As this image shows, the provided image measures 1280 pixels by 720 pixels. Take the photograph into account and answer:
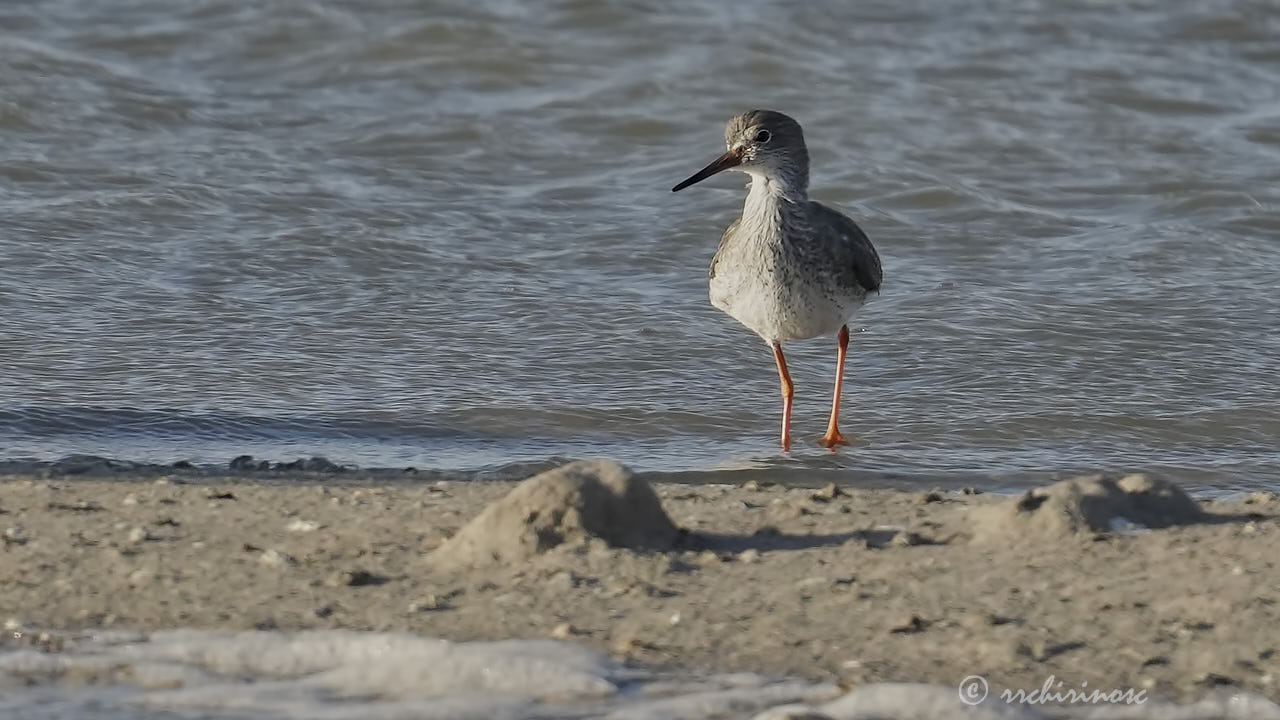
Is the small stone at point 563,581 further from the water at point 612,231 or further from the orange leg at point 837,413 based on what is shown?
the orange leg at point 837,413

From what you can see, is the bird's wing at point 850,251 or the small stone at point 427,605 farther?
the bird's wing at point 850,251

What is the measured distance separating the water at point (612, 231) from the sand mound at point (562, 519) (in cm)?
194

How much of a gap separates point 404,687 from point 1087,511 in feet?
7.05

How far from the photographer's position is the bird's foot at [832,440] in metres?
7.86

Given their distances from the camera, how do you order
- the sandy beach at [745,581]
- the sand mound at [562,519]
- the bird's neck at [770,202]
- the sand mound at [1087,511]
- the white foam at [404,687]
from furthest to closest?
1. the bird's neck at [770,202]
2. the sand mound at [1087,511]
3. the sand mound at [562,519]
4. the sandy beach at [745,581]
5. the white foam at [404,687]

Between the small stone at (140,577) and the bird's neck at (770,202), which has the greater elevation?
the bird's neck at (770,202)

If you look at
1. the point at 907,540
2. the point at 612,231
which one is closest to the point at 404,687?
the point at 907,540

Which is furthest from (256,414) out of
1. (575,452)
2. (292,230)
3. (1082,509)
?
(1082,509)

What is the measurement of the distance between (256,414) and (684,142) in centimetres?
584

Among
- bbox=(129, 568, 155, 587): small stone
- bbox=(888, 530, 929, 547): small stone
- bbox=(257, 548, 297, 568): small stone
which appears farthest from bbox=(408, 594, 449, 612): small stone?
bbox=(888, 530, 929, 547): small stone

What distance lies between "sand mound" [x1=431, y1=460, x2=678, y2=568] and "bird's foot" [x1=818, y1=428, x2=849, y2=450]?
2609mm

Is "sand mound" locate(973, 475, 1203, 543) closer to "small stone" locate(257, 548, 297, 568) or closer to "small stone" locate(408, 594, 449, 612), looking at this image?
"small stone" locate(408, 594, 449, 612)

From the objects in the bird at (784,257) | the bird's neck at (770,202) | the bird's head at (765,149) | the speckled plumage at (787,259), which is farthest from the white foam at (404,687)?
the bird's head at (765,149)

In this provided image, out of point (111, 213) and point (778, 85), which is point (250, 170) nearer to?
point (111, 213)
